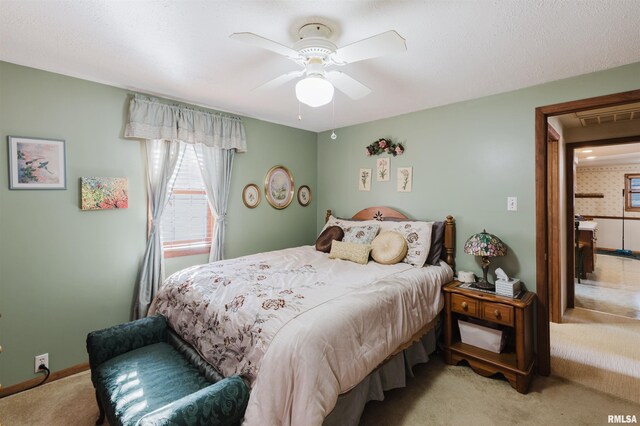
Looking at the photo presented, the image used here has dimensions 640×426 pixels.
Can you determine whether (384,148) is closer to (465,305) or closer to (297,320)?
(465,305)

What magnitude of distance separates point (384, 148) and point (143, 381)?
3082 mm

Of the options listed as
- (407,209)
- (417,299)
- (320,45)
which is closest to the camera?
(320,45)

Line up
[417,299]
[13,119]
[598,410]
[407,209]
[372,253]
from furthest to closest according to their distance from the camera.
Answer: [407,209] < [372,253] < [417,299] < [13,119] < [598,410]

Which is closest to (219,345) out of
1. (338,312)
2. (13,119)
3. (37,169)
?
(338,312)

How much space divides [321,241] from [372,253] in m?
0.70

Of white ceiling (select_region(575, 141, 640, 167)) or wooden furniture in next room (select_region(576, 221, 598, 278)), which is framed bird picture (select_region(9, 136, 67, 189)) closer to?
wooden furniture in next room (select_region(576, 221, 598, 278))

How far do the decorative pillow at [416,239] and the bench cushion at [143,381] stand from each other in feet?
6.41

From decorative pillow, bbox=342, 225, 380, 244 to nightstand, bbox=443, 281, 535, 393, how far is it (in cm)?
88

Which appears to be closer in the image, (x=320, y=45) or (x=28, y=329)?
(x=320, y=45)

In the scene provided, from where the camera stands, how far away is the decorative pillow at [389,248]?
9.20ft

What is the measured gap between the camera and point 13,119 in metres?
2.19

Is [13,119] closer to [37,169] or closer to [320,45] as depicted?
[37,169]

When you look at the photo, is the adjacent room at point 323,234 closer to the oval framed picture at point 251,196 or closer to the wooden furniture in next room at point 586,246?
the oval framed picture at point 251,196

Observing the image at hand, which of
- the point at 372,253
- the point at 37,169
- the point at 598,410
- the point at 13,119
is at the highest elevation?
the point at 13,119
